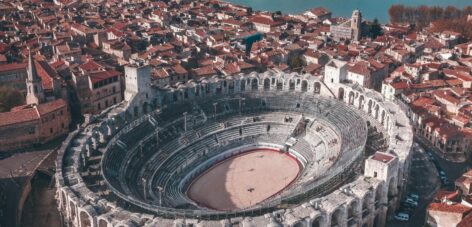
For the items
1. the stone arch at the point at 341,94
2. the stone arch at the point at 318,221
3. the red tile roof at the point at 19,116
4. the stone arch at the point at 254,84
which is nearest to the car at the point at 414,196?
the stone arch at the point at 318,221

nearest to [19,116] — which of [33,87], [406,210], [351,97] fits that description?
[33,87]

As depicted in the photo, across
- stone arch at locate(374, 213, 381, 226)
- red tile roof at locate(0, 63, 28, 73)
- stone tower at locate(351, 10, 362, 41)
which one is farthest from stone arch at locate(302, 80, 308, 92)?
stone tower at locate(351, 10, 362, 41)

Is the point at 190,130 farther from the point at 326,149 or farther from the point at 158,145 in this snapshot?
the point at 326,149

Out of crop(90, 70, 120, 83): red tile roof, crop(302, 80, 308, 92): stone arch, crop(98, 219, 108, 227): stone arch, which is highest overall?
crop(90, 70, 120, 83): red tile roof

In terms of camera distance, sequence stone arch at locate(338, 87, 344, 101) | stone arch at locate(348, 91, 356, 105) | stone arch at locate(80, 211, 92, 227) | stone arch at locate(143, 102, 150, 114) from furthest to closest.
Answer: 1. stone arch at locate(338, 87, 344, 101)
2. stone arch at locate(348, 91, 356, 105)
3. stone arch at locate(143, 102, 150, 114)
4. stone arch at locate(80, 211, 92, 227)

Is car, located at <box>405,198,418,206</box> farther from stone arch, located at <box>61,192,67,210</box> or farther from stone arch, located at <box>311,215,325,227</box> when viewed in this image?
stone arch, located at <box>61,192,67,210</box>

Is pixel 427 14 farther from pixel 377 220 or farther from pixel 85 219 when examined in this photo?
pixel 85 219
